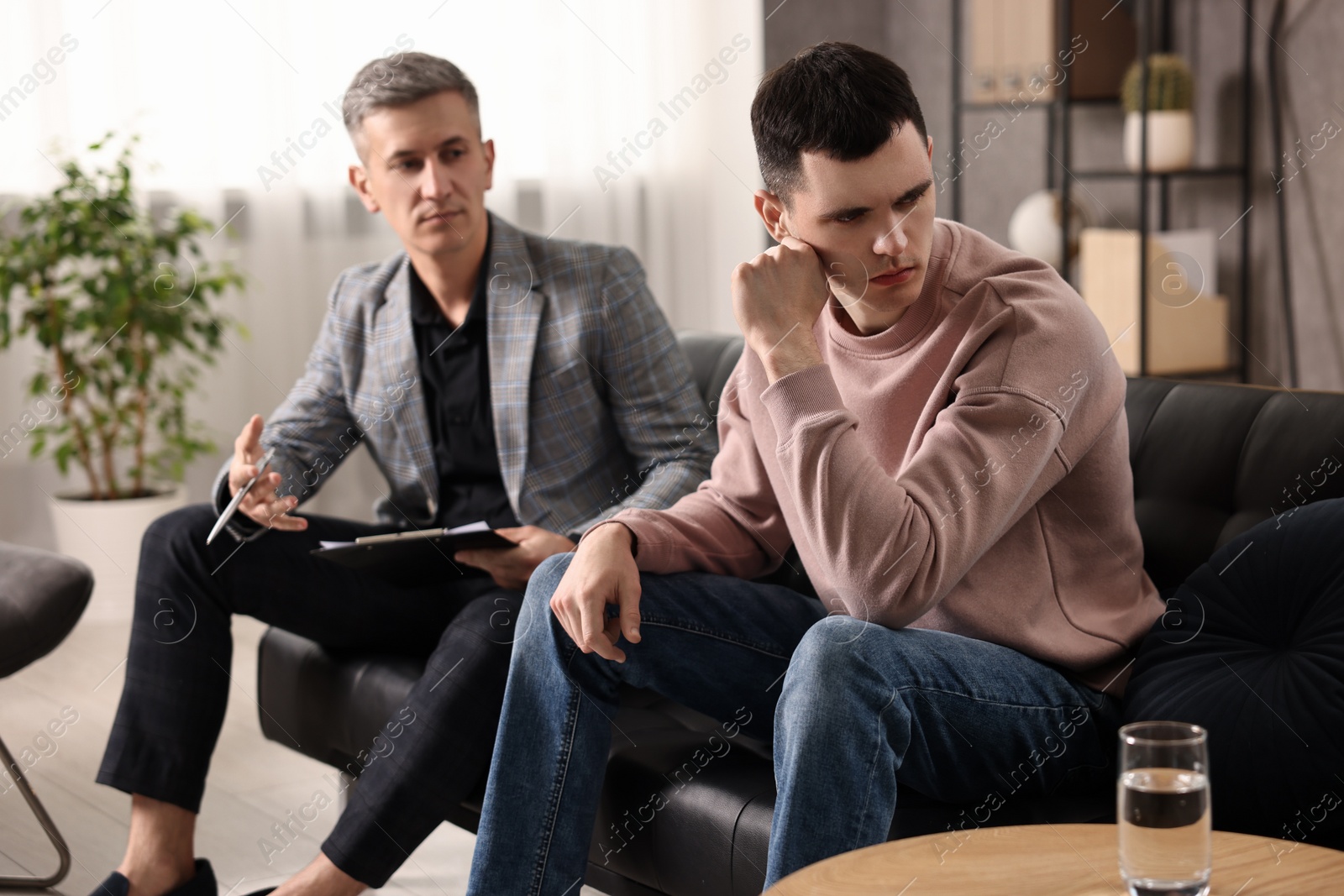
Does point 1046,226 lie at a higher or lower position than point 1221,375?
higher

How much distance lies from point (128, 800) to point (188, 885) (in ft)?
2.14

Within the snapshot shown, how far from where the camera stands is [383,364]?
6.49 feet

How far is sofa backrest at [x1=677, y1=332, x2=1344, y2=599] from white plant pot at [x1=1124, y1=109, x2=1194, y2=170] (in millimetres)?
2012

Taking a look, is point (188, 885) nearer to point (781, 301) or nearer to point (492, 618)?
point (492, 618)

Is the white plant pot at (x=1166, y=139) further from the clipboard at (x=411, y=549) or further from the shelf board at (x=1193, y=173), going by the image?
the clipboard at (x=411, y=549)

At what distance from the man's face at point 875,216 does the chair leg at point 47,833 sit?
1.28 metres

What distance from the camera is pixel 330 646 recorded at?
1.82 m

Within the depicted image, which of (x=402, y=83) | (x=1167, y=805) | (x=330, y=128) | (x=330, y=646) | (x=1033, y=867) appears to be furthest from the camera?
(x=330, y=128)

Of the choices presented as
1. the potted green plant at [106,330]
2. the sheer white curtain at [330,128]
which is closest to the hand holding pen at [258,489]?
the potted green plant at [106,330]

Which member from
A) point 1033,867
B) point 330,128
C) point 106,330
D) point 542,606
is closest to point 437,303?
point 542,606

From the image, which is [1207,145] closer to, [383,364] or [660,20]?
[660,20]

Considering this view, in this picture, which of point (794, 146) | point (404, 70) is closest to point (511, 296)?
point (404, 70)

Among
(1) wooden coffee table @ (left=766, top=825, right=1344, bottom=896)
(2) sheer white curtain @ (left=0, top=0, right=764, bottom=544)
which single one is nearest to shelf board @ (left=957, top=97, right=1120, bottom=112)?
(2) sheer white curtain @ (left=0, top=0, right=764, bottom=544)

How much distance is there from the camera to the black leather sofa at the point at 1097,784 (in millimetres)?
1287
